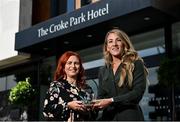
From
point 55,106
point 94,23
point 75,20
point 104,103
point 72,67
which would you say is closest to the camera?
point 104,103

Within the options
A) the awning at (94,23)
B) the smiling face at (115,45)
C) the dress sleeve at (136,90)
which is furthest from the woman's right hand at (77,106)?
the awning at (94,23)

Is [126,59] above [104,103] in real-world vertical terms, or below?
above

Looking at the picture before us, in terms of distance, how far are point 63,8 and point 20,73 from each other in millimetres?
2553

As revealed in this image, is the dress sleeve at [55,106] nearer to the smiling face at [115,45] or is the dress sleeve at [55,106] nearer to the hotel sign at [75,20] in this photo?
the smiling face at [115,45]

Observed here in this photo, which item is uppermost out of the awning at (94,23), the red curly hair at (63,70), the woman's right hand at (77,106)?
the awning at (94,23)

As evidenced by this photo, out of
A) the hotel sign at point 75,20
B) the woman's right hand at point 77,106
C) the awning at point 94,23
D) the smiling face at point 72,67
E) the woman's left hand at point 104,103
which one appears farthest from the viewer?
the hotel sign at point 75,20

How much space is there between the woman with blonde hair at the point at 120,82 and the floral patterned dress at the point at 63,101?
0.66 ft

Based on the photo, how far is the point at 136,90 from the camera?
91.5 inches

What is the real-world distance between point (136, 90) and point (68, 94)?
52cm

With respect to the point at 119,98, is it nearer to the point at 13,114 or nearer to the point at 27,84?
the point at 27,84

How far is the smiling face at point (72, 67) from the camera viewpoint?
273 centimetres

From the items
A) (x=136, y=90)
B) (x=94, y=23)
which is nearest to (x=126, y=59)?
(x=136, y=90)

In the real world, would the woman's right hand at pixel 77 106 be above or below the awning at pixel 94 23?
below

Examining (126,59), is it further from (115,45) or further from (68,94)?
(68,94)
